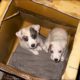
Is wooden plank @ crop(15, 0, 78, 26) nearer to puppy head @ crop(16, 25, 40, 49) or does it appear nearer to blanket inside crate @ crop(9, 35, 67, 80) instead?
puppy head @ crop(16, 25, 40, 49)

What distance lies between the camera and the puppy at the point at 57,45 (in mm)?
1294

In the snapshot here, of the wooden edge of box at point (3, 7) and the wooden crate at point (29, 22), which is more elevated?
the wooden edge of box at point (3, 7)

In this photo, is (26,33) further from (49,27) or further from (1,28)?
(49,27)

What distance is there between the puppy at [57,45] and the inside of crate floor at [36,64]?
0.06 metres

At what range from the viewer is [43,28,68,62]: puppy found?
1.29 m

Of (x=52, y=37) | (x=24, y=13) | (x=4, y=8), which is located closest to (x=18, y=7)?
(x=24, y=13)

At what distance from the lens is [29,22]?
5.17 feet

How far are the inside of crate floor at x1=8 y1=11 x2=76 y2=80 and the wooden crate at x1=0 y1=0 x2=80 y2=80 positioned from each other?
0.23ft

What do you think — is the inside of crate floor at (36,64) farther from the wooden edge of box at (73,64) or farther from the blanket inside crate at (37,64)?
the wooden edge of box at (73,64)

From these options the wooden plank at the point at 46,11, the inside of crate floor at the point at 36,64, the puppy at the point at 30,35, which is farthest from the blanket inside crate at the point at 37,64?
the wooden plank at the point at 46,11

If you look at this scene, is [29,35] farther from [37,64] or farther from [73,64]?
[73,64]

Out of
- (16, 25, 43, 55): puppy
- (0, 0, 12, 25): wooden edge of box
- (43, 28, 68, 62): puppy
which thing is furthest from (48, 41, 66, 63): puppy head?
(0, 0, 12, 25): wooden edge of box

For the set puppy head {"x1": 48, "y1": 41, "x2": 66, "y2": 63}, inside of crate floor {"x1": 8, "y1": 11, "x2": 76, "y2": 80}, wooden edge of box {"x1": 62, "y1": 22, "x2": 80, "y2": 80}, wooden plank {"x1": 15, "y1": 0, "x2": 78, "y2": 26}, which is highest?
wooden plank {"x1": 15, "y1": 0, "x2": 78, "y2": 26}

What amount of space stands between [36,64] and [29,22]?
314 millimetres
